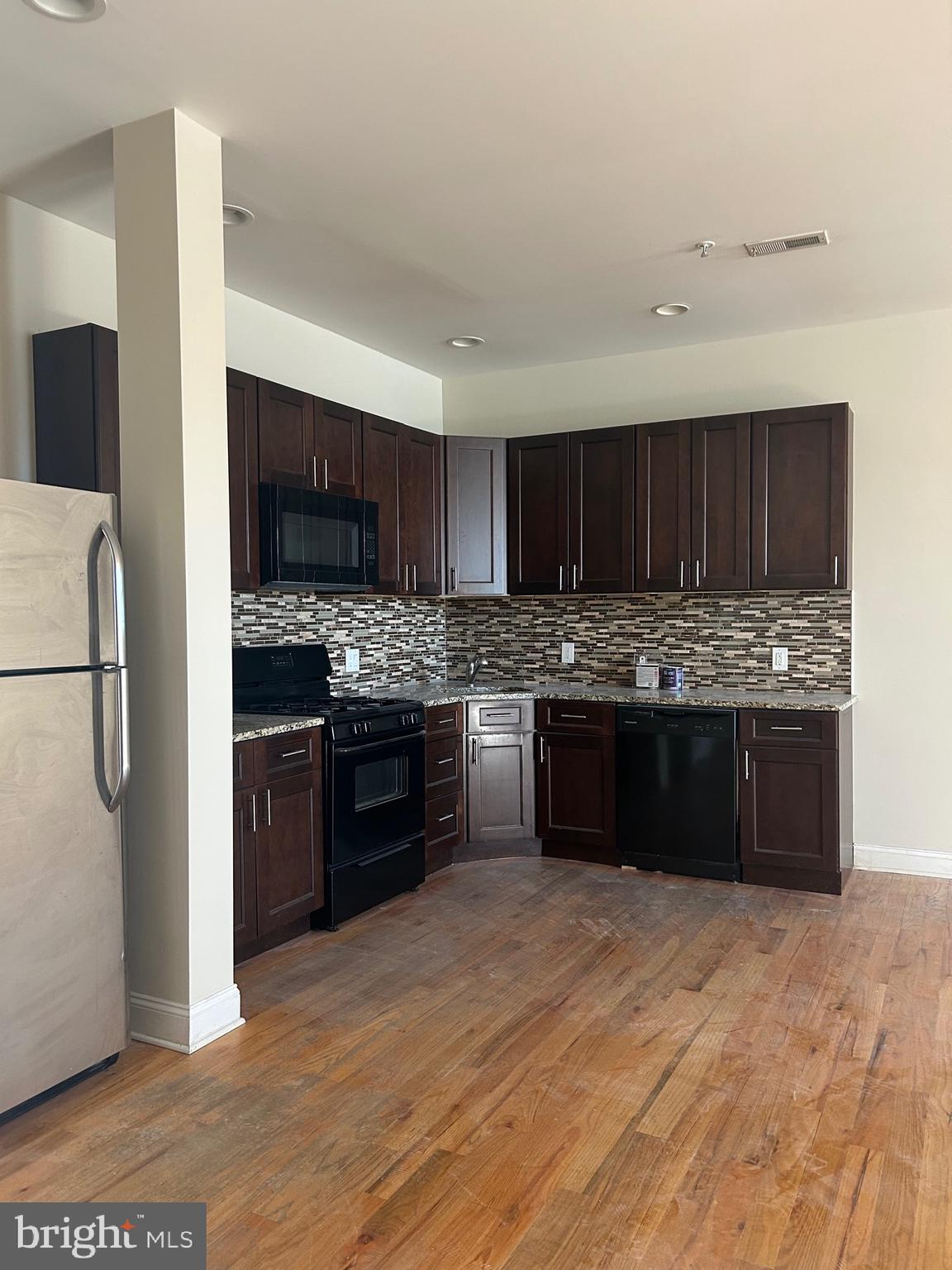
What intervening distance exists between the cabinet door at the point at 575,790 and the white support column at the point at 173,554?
2.40m

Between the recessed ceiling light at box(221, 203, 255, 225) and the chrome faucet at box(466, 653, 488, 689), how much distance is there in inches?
104

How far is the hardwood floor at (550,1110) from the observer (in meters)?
2.00

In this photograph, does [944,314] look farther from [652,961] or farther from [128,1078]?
[128,1078]

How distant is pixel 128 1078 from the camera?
2672 millimetres

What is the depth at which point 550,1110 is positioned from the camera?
2494 mm

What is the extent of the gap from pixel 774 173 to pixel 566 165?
703mm

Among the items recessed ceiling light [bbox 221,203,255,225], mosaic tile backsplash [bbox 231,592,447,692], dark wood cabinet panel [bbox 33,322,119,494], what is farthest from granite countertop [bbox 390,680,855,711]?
recessed ceiling light [bbox 221,203,255,225]

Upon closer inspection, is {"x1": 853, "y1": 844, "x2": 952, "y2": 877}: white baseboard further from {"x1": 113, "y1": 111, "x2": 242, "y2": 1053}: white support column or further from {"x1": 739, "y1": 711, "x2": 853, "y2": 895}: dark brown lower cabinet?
{"x1": 113, "y1": 111, "x2": 242, "y2": 1053}: white support column

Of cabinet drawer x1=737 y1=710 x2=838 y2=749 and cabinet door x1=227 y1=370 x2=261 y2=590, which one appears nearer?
cabinet door x1=227 y1=370 x2=261 y2=590

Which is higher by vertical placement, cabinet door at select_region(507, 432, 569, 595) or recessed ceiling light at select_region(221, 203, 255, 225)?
recessed ceiling light at select_region(221, 203, 255, 225)

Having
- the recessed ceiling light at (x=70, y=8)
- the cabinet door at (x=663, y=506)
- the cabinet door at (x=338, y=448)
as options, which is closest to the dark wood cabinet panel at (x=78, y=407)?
the recessed ceiling light at (x=70, y=8)

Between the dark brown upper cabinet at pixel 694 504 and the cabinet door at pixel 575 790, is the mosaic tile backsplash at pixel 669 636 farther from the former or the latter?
the cabinet door at pixel 575 790

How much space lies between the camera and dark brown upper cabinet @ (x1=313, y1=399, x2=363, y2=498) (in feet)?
14.0

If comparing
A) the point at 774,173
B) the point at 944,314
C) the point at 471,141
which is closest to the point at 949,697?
the point at 944,314
